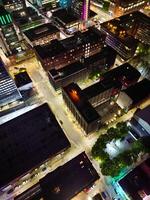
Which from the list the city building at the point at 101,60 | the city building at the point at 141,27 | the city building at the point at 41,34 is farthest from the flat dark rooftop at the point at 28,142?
the city building at the point at 141,27

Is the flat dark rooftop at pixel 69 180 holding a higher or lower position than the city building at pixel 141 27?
lower

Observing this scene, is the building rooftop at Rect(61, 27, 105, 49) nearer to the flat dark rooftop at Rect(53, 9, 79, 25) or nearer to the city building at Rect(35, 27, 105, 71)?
the city building at Rect(35, 27, 105, 71)

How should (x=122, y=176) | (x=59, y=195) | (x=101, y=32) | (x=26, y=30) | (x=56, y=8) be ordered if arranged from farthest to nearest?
(x=56, y=8) → (x=26, y=30) → (x=101, y=32) → (x=122, y=176) → (x=59, y=195)

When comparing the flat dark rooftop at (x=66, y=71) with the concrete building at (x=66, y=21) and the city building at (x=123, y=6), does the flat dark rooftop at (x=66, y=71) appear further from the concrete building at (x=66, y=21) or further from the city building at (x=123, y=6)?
the city building at (x=123, y=6)

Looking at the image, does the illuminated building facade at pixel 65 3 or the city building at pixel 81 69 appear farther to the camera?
the illuminated building facade at pixel 65 3

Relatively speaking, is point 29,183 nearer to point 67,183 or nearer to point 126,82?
point 67,183

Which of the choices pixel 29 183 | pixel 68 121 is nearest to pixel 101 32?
pixel 68 121
